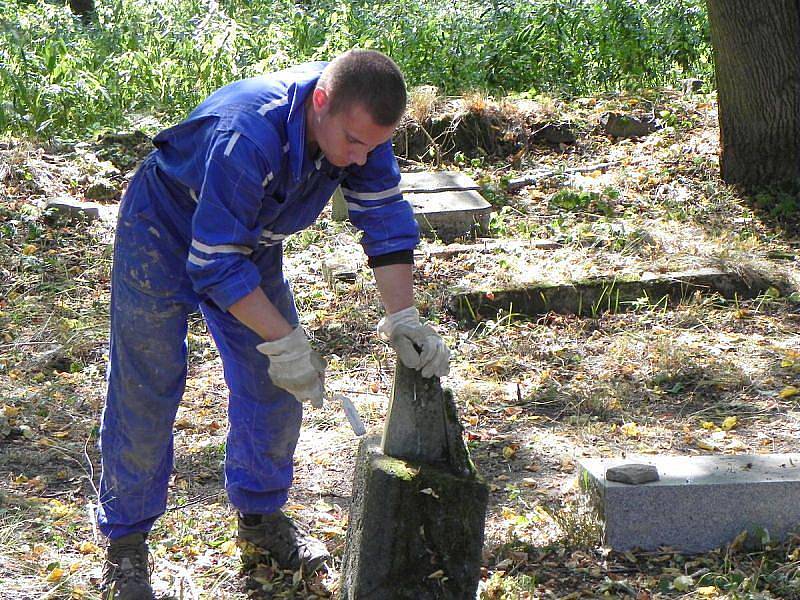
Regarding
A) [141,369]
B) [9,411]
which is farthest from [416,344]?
[9,411]

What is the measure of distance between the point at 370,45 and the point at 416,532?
23.7 feet

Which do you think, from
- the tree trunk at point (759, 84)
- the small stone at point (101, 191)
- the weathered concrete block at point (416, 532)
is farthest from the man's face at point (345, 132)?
the tree trunk at point (759, 84)

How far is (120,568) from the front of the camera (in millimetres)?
2977

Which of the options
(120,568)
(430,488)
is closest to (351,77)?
(430,488)

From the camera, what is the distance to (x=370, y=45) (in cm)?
910

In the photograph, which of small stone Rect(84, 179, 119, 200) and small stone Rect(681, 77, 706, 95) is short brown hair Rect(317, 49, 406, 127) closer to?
small stone Rect(84, 179, 119, 200)

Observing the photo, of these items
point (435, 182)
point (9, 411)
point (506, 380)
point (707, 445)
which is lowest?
point (707, 445)

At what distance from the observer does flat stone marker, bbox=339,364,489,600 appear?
8.44 ft

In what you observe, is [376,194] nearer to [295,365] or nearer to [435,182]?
[295,365]

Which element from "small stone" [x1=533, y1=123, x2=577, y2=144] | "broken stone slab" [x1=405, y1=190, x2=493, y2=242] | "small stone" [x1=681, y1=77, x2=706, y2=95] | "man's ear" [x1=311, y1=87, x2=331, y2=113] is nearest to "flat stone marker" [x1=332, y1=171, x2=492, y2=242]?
"broken stone slab" [x1=405, y1=190, x2=493, y2=242]

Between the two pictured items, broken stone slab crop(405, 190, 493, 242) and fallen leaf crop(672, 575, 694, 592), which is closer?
fallen leaf crop(672, 575, 694, 592)

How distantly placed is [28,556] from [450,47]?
7289 mm

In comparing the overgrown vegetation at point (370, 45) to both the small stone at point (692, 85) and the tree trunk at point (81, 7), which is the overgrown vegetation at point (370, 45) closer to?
the small stone at point (692, 85)

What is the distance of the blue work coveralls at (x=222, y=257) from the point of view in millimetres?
2488
